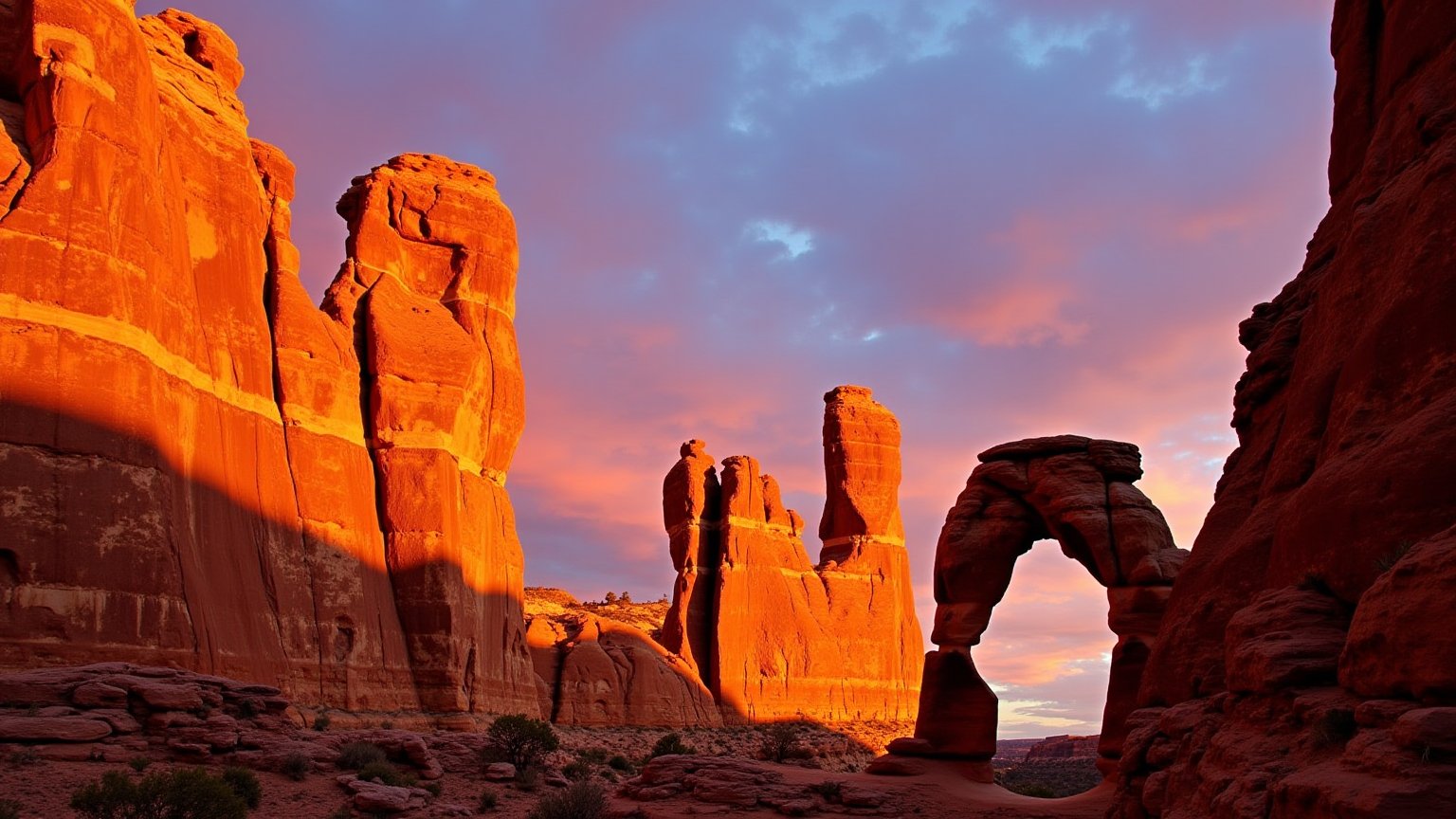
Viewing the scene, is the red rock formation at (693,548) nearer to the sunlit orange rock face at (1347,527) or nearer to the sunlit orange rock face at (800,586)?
the sunlit orange rock face at (800,586)

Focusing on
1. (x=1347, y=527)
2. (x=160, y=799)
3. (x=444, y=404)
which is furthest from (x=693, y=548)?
(x=1347, y=527)

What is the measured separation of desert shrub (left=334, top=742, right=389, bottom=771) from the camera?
63.8 ft

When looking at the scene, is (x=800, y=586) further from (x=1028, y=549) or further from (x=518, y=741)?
(x=518, y=741)

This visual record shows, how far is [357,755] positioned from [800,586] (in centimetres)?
4706

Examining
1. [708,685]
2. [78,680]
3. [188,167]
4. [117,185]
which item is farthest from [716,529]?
[78,680]

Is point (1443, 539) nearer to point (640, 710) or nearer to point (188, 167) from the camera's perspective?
point (188, 167)

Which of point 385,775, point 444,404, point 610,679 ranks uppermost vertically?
point 444,404

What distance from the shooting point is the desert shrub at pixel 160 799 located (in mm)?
13219

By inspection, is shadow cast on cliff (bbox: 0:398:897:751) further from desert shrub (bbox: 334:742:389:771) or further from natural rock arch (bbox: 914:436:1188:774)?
natural rock arch (bbox: 914:436:1188:774)

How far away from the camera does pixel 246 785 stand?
647 inches

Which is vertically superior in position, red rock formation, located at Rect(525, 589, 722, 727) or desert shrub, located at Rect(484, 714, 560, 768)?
desert shrub, located at Rect(484, 714, 560, 768)

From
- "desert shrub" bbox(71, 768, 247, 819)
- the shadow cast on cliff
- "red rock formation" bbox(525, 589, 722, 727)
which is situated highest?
the shadow cast on cliff

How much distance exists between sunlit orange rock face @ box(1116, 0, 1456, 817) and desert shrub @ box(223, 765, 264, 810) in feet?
41.4

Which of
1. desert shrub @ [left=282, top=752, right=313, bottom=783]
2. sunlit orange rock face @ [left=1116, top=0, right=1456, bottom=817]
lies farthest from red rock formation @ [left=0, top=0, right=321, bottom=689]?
sunlit orange rock face @ [left=1116, top=0, right=1456, bottom=817]
